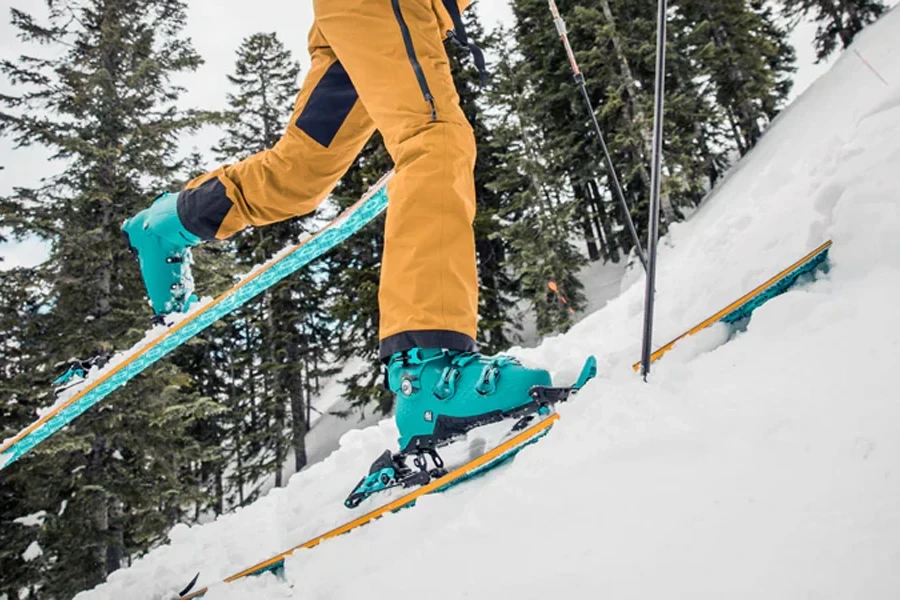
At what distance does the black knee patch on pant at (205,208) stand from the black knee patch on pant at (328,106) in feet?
1.52

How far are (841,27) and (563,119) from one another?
30.8ft

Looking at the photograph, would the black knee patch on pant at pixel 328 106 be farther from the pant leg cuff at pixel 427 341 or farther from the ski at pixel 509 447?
the ski at pixel 509 447

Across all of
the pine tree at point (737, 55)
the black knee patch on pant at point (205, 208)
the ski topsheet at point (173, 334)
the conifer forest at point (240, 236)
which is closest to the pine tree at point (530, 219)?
the conifer forest at point (240, 236)

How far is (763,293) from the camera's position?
1.53 metres

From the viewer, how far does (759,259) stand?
6.06ft

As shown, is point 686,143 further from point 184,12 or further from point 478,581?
point 478,581

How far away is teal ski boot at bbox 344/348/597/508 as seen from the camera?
1.37 m

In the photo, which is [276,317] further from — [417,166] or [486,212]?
[417,166]

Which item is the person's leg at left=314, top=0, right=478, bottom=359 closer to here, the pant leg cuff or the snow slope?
the pant leg cuff

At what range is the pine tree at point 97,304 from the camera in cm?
725

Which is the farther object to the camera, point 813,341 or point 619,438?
point 813,341

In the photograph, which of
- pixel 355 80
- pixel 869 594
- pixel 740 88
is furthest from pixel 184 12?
pixel 740 88

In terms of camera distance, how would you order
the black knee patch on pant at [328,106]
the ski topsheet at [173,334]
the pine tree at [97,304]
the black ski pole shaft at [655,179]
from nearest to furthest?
the black ski pole shaft at [655,179]
the black knee patch on pant at [328,106]
the ski topsheet at [173,334]
the pine tree at [97,304]

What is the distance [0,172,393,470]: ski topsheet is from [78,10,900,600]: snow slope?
4.19 feet
